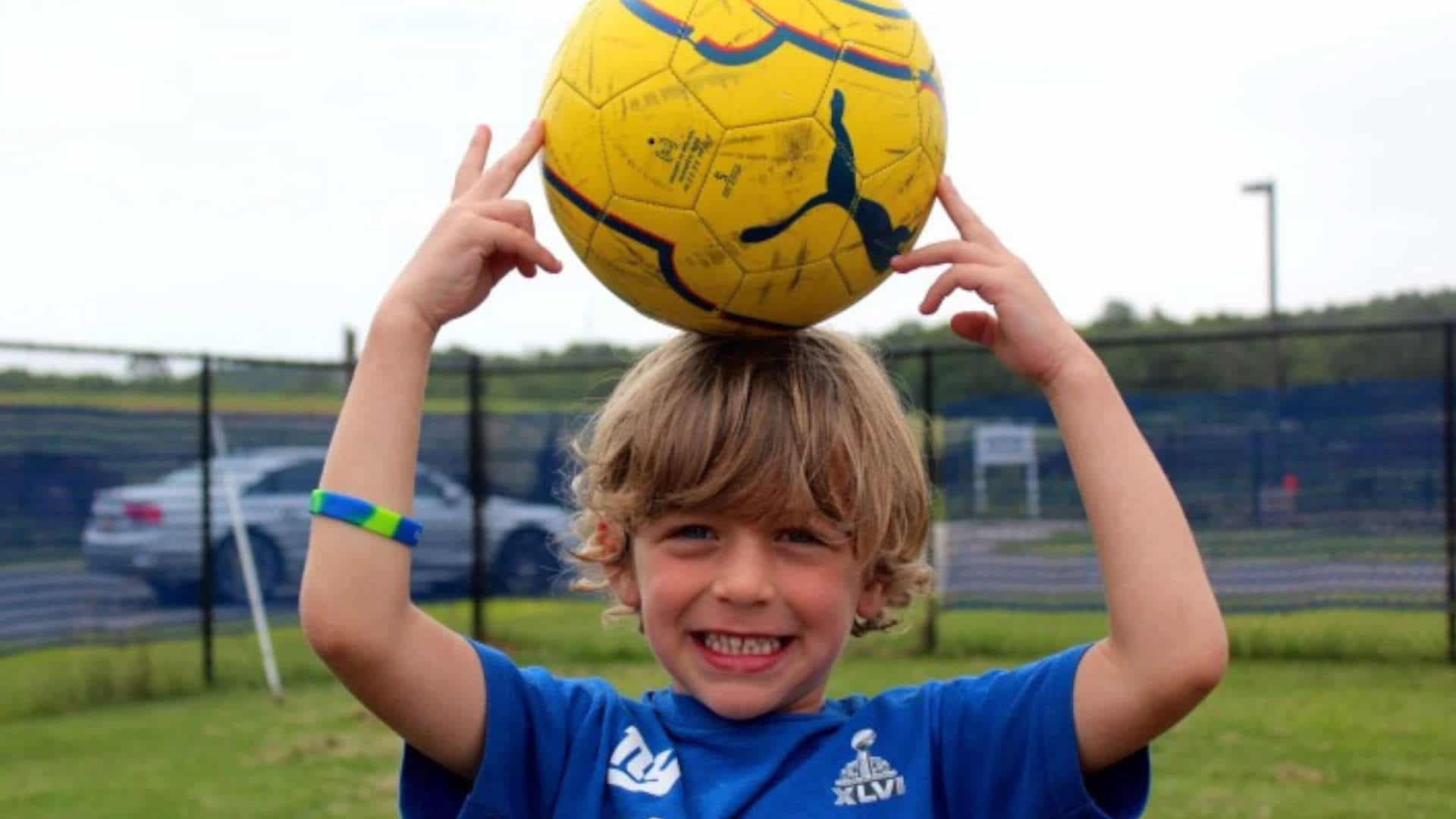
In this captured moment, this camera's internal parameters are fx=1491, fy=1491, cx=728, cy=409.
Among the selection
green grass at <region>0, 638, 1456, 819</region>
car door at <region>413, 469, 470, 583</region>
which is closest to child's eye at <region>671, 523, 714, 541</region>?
→ green grass at <region>0, 638, 1456, 819</region>

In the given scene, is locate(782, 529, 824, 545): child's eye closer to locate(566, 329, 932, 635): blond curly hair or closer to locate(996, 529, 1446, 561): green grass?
locate(566, 329, 932, 635): blond curly hair

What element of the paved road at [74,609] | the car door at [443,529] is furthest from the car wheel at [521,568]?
the paved road at [74,609]

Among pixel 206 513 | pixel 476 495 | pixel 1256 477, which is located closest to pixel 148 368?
pixel 206 513

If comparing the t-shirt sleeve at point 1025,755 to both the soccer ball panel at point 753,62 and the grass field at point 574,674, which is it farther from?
the grass field at point 574,674

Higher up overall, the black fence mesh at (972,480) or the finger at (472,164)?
the finger at (472,164)

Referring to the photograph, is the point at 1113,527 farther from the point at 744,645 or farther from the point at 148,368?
the point at 148,368

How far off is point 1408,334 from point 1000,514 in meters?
2.83

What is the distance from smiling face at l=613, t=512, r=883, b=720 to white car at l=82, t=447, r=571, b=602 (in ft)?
19.3

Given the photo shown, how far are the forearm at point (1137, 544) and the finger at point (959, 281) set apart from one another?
0.54 feet

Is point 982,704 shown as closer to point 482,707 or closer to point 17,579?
point 482,707

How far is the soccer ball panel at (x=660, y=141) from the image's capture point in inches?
74.2

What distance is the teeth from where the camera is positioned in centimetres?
200

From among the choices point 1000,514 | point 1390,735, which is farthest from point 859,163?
point 1000,514

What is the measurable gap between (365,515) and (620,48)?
68cm
